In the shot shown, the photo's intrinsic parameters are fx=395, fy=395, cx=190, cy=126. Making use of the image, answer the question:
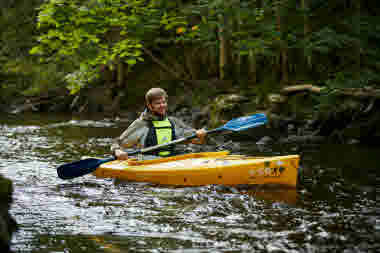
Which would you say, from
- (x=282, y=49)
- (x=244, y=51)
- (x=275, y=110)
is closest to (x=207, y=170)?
(x=275, y=110)

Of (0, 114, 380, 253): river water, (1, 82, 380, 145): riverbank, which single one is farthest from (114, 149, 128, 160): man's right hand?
(1, 82, 380, 145): riverbank

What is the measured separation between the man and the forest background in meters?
3.28

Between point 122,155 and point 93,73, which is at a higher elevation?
point 93,73

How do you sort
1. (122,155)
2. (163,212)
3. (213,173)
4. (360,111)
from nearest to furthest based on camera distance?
1. (163,212)
2. (213,173)
3. (122,155)
4. (360,111)

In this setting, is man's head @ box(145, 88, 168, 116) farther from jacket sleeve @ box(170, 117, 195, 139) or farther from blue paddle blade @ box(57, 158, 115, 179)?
blue paddle blade @ box(57, 158, 115, 179)

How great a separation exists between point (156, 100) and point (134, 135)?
0.50m

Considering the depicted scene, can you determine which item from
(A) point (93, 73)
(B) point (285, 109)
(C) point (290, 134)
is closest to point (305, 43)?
(B) point (285, 109)

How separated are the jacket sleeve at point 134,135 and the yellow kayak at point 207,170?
0.73 ft

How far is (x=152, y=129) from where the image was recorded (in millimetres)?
4758

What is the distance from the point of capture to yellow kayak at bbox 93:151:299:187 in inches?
154

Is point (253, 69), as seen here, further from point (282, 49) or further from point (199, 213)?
point (199, 213)

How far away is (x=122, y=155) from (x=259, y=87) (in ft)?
19.9

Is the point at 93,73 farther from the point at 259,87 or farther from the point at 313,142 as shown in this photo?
the point at 313,142

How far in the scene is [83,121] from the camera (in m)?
11.1
